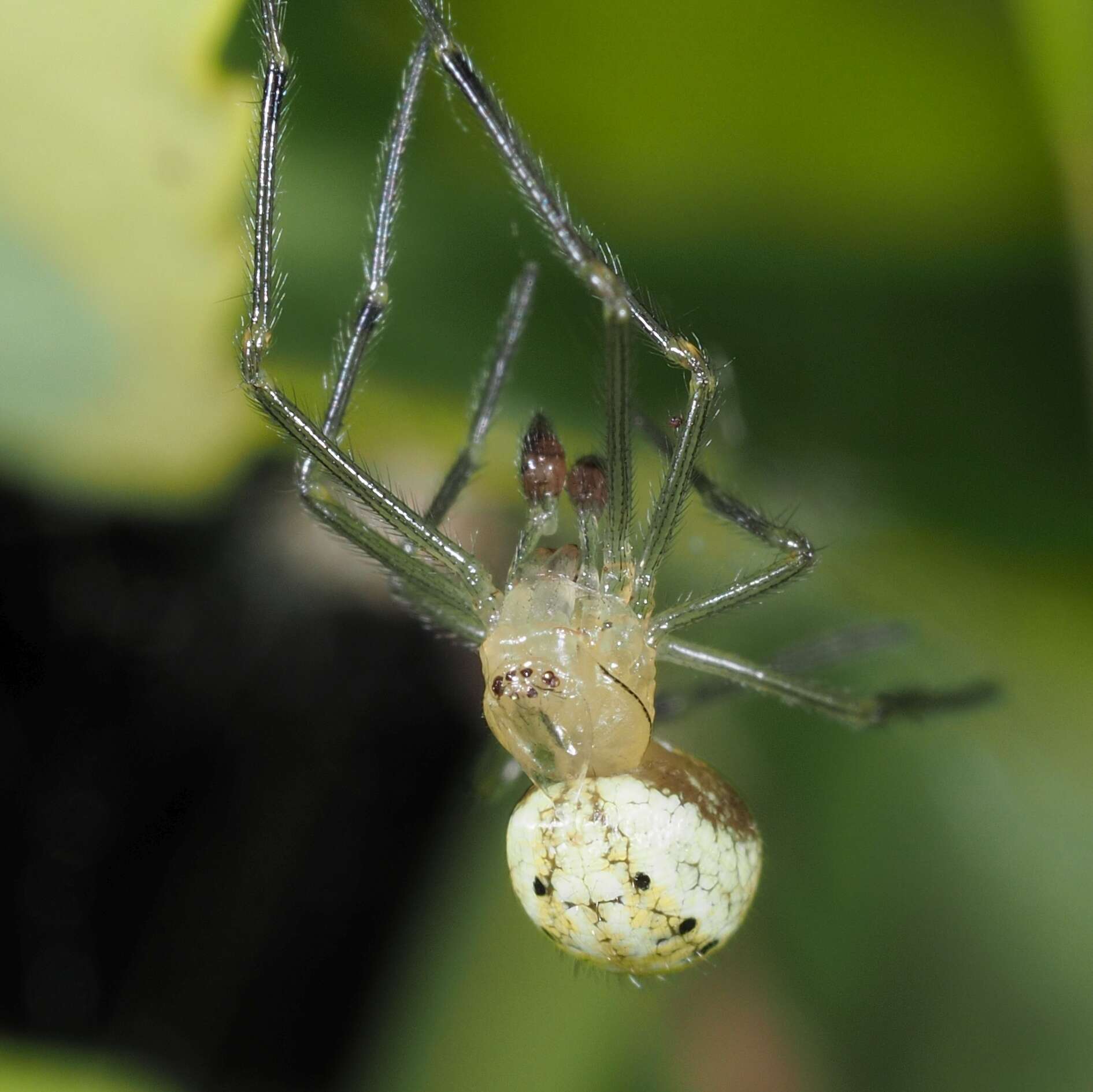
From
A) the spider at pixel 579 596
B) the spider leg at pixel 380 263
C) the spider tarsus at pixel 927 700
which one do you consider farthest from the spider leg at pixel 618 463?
the spider tarsus at pixel 927 700

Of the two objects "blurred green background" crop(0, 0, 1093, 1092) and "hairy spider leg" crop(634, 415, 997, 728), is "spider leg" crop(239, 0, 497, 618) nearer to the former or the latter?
"blurred green background" crop(0, 0, 1093, 1092)

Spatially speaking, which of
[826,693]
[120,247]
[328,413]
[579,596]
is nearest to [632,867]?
[579,596]

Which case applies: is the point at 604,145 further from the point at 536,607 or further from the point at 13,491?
the point at 13,491

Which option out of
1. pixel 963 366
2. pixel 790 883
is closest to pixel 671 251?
pixel 963 366

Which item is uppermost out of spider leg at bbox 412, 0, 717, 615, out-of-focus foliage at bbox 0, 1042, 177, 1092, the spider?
spider leg at bbox 412, 0, 717, 615

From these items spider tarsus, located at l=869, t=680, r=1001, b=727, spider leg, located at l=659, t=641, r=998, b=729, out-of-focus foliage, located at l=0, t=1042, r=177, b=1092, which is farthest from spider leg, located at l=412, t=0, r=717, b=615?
out-of-focus foliage, located at l=0, t=1042, r=177, b=1092

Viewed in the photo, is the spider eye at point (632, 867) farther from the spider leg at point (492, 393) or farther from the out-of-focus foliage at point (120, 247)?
the out-of-focus foliage at point (120, 247)
